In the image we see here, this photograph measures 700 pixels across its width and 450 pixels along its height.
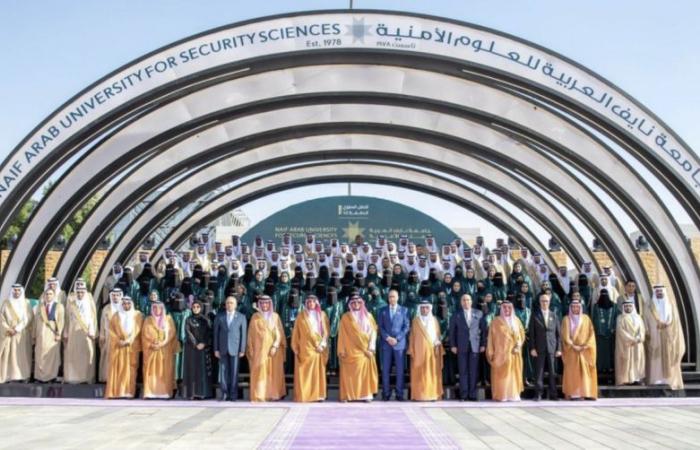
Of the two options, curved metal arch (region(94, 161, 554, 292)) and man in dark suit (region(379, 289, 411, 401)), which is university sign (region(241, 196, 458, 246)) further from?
man in dark suit (region(379, 289, 411, 401))

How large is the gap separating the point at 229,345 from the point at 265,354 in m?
0.54

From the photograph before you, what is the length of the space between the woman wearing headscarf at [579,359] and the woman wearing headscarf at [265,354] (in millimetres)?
4246

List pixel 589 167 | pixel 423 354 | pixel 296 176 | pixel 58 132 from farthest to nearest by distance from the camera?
pixel 296 176 → pixel 589 167 → pixel 58 132 → pixel 423 354

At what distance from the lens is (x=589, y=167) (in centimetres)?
1606

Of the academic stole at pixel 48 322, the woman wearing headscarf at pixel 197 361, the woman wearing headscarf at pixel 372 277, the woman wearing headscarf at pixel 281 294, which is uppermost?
the woman wearing headscarf at pixel 372 277

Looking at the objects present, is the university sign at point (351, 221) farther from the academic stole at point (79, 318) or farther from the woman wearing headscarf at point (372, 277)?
the academic stole at point (79, 318)

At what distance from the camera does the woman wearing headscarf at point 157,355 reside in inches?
508

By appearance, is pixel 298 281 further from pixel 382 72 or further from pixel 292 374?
pixel 382 72

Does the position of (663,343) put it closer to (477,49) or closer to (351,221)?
(477,49)

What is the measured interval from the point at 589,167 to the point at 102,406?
31.7 ft

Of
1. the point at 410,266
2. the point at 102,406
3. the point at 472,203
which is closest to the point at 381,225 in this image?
the point at 472,203

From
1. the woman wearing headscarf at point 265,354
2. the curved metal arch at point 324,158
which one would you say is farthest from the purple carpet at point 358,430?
the curved metal arch at point 324,158

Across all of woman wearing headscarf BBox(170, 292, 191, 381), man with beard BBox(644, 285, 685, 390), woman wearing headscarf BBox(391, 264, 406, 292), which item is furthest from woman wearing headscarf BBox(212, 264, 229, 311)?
man with beard BBox(644, 285, 685, 390)

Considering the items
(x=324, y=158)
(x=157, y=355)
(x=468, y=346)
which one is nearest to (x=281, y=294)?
(x=157, y=355)
